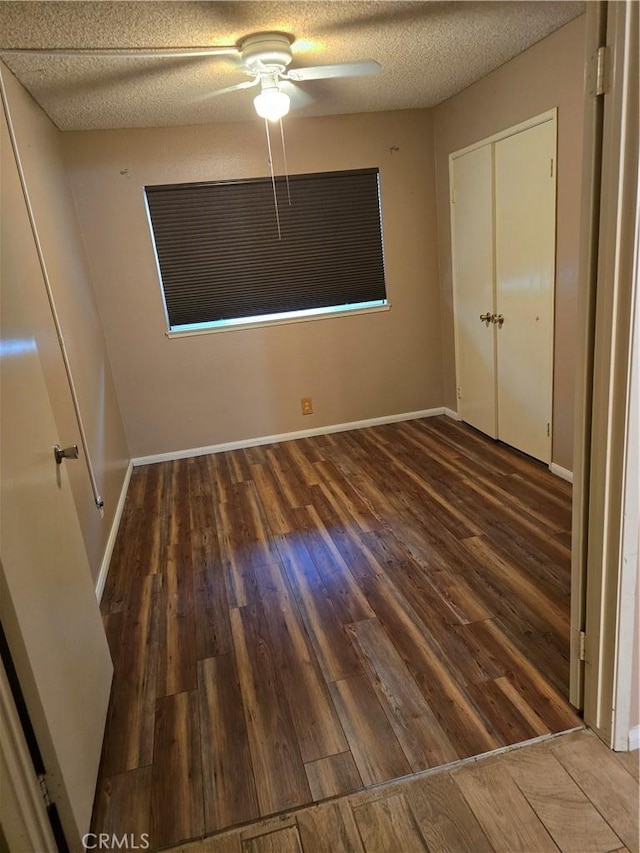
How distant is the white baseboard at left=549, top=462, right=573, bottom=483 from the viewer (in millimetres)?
3221

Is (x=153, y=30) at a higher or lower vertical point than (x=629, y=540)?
higher

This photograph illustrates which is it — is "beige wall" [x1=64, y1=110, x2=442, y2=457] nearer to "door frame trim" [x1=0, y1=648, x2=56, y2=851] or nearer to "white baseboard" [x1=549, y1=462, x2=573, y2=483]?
"white baseboard" [x1=549, y1=462, x2=573, y2=483]

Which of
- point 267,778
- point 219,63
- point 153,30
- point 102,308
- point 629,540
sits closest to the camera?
point 629,540

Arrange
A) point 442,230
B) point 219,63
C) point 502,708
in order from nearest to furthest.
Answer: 1. point 502,708
2. point 219,63
3. point 442,230

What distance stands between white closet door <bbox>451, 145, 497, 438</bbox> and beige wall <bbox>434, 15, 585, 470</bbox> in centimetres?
24

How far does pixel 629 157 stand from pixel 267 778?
6.27ft

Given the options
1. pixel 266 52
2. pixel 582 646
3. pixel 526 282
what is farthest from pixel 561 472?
pixel 266 52

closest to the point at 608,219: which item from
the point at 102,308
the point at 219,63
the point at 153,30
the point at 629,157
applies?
the point at 629,157

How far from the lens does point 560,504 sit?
2.97 metres

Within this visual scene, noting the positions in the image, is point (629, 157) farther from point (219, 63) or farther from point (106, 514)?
point (106, 514)

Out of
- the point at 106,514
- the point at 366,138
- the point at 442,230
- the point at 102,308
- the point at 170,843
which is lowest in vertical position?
the point at 170,843

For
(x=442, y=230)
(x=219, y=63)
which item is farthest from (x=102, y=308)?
(x=442, y=230)

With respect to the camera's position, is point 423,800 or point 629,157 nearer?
point 629,157

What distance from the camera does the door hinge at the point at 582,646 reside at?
1.59 meters
